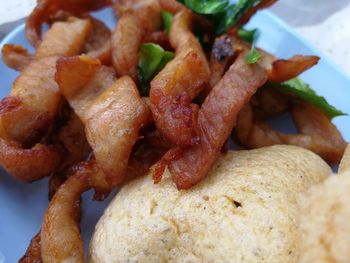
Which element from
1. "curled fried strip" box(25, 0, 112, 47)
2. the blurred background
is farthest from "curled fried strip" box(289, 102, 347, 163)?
"curled fried strip" box(25, 0, 112, 47)

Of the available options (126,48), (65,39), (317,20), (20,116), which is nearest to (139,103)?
(126,48)

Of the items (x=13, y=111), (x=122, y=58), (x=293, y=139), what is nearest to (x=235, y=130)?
(x=293, y=139)

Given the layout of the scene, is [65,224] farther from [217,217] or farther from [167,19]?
[167,19]

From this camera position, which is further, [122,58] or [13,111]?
[122,58]

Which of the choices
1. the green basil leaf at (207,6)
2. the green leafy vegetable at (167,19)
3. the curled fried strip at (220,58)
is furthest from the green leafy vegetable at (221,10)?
the curled fried strip at (220,58)

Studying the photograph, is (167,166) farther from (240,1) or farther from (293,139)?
(240,1)

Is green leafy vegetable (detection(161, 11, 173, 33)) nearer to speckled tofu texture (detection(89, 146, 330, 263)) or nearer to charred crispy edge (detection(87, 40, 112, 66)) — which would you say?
charred crispy edge (detection(87, 40, 112, 66))

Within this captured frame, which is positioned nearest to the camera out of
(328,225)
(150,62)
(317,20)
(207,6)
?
(328,225)
